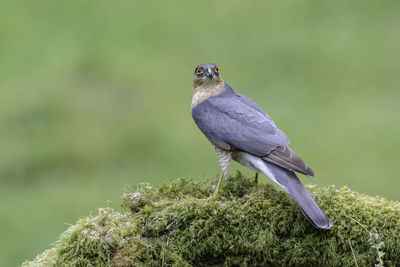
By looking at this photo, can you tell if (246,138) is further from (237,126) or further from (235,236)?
(235,236)

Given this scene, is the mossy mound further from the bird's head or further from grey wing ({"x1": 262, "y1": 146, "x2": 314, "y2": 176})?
the bird's head

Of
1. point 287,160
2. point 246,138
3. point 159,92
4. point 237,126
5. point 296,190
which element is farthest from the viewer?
point 159,92

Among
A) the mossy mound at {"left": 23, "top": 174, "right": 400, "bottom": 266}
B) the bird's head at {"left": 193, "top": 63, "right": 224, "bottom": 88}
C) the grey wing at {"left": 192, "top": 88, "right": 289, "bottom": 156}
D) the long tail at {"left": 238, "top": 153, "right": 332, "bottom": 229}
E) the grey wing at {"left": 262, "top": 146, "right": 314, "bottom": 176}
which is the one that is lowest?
the mossy mound at {"left": 23, "top": 174, "right": 400, "bottom": 266}

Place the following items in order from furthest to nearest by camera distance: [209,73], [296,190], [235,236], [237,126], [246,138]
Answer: [209,73], [237,126], [246,138], [296,190], [235,236]

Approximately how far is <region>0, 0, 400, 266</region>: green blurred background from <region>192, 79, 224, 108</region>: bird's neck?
273 cm

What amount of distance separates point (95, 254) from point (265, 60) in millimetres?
8087

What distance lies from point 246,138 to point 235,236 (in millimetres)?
1097

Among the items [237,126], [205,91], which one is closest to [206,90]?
[205,91]

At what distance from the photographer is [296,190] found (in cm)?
521

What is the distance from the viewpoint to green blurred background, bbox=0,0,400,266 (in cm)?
971

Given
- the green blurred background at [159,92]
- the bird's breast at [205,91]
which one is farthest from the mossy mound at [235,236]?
the green blurred background at [159,92]

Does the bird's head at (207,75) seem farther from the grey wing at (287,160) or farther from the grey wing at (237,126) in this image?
the grey wing at (287,160)

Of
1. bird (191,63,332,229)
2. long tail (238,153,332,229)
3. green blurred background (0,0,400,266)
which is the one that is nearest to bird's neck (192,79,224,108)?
bird (191,63,332,229)

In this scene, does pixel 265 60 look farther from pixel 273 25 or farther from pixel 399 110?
pixel 399 110
